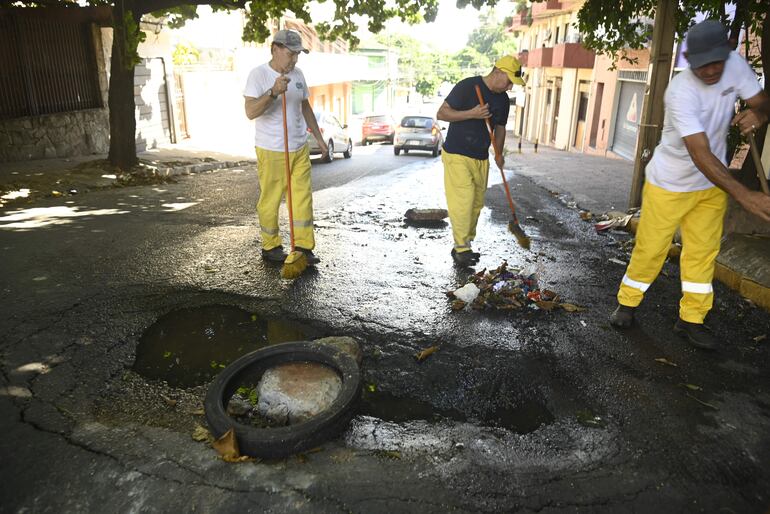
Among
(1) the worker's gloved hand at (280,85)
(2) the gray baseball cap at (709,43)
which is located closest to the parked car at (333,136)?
(1) the worker's gloved hand at (280,85)

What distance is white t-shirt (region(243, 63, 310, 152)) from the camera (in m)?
4.74

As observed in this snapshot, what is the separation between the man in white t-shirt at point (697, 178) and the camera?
324 centimetres

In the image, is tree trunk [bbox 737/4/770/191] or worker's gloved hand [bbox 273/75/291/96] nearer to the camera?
worker's gloved hand [bbox 273/75/291/96]

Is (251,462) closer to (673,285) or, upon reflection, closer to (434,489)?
(434,489)

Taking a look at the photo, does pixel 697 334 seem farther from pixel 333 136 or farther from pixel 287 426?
pixel 333 136

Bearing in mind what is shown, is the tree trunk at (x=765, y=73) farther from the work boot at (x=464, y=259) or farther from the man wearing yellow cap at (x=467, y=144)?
the work boot at (x=464, y=259)

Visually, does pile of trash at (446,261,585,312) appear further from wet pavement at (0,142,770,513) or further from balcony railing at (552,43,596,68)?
balcony railing at (552,43,596,68)

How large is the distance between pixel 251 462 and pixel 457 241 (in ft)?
11.2

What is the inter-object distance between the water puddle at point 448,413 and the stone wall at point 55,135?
36.8 ft

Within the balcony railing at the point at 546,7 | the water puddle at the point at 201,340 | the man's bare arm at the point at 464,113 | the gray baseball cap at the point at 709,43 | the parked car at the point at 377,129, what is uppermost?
the balcony railing at the point at 546,7

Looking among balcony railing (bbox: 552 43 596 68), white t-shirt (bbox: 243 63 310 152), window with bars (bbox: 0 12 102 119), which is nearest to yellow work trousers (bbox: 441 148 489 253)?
white t-shirt (bbox: 243 63 310 152)

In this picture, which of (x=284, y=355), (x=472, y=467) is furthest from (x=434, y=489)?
(x=284, y=355)

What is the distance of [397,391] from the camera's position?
310cm

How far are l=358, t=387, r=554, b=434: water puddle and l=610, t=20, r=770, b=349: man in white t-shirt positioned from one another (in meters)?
1.38
